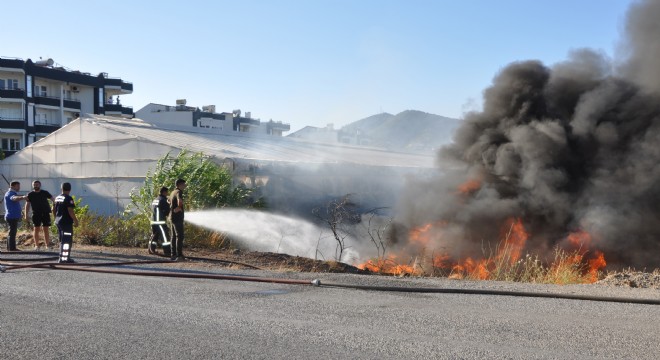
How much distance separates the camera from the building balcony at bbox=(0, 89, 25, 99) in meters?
54.5

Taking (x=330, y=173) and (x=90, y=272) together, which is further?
(x=330, y=173)

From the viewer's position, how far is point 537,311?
7.66 metres

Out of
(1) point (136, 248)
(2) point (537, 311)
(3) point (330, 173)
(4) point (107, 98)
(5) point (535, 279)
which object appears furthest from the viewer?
(4) point (107, 98)

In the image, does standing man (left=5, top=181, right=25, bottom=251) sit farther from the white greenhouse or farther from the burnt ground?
the white greenhouse

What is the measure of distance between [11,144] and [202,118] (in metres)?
17.3

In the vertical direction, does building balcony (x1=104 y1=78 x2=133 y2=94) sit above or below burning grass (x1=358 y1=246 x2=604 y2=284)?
above

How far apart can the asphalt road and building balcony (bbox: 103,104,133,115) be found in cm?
5857

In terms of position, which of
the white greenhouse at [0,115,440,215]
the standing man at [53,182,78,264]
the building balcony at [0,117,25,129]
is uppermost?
the building balcony at [0,117,25,129]

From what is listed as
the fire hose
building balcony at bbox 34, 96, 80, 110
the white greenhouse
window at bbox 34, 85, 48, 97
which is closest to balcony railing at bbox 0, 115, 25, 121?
building balcony at bbox 34, 96, 80, 110

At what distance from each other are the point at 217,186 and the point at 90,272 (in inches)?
281

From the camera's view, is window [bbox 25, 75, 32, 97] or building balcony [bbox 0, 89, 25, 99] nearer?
building balcony [bbox 0, 89, 25, 99]

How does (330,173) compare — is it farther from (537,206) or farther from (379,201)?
(537,206)

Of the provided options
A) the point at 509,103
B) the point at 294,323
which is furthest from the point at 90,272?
the point at 509,103

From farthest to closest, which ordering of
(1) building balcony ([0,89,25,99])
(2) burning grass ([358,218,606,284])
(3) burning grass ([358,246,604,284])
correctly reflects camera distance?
(1) building balcony ([0,89,25,99])
(2) burning grass ([358,218,606,284])
(3) burning grass ([358,246,604,284])
